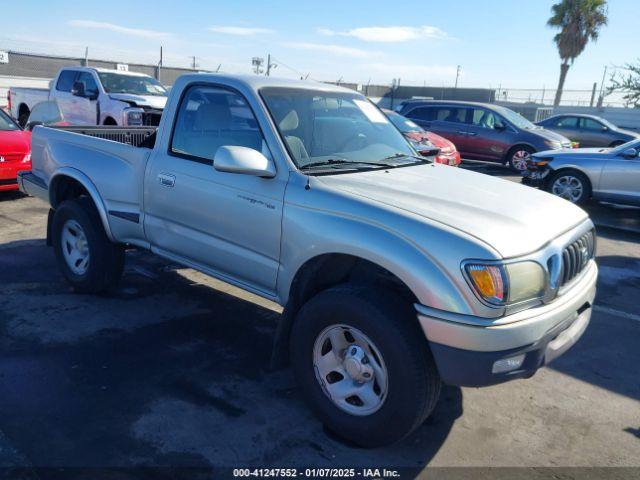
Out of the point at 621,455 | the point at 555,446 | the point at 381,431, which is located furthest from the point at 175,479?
the point at 621,455

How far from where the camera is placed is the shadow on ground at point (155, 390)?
2998mm

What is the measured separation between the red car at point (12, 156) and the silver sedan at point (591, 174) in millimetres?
8477

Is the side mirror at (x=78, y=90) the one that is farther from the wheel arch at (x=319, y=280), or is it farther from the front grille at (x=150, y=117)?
the wheel arch at (x=319, y=280)

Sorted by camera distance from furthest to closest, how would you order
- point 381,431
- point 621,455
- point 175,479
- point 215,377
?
point 215,377 → point 621,455 → point 381,431 → point 175,479

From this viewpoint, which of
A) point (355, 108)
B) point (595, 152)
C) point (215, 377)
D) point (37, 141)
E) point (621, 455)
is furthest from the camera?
point (595, 152)

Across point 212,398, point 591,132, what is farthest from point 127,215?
point 591,132

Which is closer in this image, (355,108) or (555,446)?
(555,446)

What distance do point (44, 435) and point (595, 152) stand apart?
945 centimetres

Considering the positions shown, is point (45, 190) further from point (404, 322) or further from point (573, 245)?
point (573, 245)

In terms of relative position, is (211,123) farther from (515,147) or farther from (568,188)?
(515,147)

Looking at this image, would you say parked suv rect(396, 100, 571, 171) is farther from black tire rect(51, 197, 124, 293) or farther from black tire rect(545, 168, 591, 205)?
black tire rect(51, 197, 124, 293)

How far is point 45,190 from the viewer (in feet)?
17.5

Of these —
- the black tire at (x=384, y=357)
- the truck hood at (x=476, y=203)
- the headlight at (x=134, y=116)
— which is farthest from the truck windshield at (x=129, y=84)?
the black tire at (x=384, y=357)

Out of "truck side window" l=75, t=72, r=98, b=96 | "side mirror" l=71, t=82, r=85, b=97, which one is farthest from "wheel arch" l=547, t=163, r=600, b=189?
"side mirror" l=71, t=82, r=85, b=97
